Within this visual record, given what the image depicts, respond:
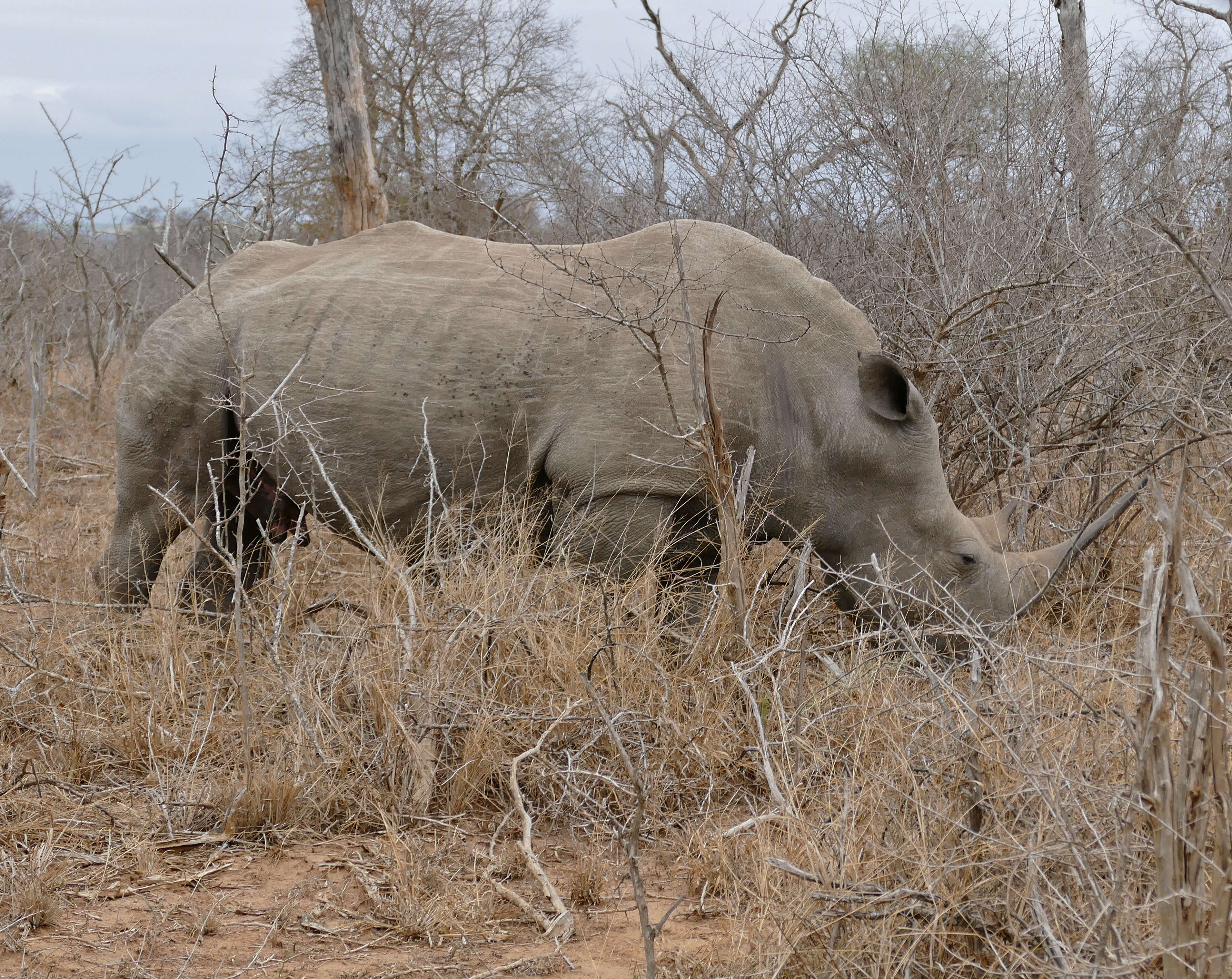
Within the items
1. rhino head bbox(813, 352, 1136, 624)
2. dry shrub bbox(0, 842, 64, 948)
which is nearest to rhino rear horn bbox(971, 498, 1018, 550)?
rhino head bbox(813, 352, 1136, 624)

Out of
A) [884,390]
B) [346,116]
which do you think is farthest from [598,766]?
[346,116]

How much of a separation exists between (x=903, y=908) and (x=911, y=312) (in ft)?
13.1

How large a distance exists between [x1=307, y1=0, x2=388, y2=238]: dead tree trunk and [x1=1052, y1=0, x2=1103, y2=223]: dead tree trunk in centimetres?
441

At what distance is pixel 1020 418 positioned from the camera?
5.46 meters

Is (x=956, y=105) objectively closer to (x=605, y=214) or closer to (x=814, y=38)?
(x=814, y=38)

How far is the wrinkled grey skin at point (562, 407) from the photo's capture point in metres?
4.19

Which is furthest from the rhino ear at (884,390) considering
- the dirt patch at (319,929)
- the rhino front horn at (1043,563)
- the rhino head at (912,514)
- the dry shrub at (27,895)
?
the dry shrub at (27,895)

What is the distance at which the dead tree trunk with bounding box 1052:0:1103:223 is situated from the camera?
20.1 feet

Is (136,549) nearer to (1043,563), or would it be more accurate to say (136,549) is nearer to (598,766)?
(598,766)

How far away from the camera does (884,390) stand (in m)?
4.23

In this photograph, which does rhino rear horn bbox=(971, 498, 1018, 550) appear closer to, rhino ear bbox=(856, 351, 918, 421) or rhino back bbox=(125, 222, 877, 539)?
rhino ear bbox=(856, 351, 918, 421)

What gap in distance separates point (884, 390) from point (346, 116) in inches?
215

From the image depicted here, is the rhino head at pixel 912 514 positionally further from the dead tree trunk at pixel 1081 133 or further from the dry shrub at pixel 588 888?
the dead tree trunk at pixel 1081 133

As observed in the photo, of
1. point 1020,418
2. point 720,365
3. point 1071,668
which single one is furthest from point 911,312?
point 1071,668
